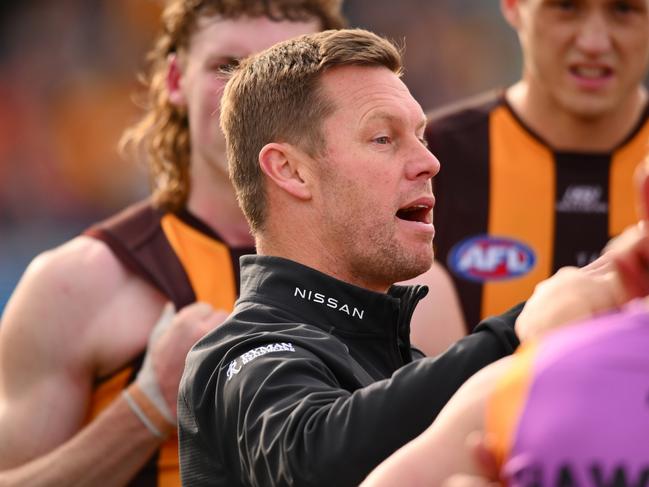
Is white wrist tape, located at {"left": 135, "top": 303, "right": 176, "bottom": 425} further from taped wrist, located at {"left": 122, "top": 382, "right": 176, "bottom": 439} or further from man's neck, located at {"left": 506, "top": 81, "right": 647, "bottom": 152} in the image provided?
man's neck, located at {"left": 506, "top": 81, "right": 647, "bottom": 152}

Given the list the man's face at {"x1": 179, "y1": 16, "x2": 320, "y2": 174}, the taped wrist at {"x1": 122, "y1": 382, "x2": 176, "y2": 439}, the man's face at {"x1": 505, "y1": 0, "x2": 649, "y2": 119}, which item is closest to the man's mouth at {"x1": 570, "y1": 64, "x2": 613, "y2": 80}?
the man's face at {"x1": 505, "y1": 0, "x2": 649, "y2": 119}

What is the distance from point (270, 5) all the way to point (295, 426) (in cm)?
249

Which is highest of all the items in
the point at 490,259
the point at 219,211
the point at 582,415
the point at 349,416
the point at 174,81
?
the point at 582,415

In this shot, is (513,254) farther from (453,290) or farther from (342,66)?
(342,66)

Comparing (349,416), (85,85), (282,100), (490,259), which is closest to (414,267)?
(282,100)

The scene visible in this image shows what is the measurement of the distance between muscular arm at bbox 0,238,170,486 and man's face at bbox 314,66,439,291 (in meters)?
1.33

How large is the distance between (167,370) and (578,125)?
177 centimetres

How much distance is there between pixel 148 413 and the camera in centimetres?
373

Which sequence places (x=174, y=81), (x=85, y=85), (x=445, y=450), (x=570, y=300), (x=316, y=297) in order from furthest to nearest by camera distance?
1. (x=85, y=85)
2. (x=174, y=81)
3. (x=316, y=297)
4. (x=570, y=300)
5. (x=445, y=450)

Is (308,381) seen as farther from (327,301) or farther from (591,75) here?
(591,75)

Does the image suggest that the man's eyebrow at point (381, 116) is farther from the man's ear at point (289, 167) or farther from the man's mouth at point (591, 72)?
the man's mouth at point (591, 72)

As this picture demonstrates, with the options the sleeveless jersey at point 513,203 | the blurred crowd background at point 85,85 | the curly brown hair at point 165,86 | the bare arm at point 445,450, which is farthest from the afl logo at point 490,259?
the blurred crowd background at point 85,85

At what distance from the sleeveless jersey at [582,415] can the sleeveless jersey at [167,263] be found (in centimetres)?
240

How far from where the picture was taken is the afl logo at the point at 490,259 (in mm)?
4512
